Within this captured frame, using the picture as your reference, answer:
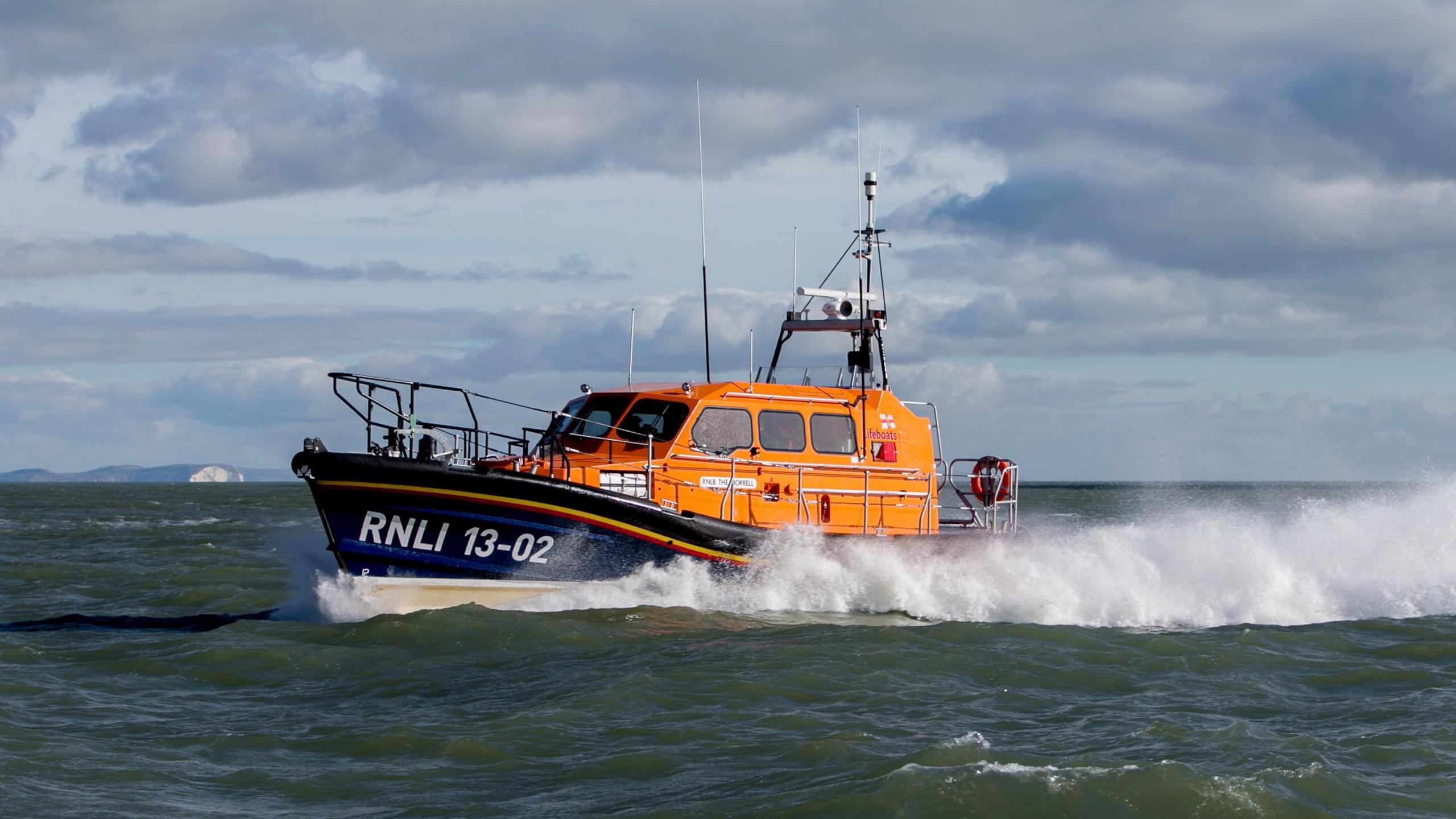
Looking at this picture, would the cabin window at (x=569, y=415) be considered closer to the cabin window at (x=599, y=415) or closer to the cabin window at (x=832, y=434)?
the cabin window at (x=599, y=415)

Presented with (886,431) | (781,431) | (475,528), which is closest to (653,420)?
(781,431)

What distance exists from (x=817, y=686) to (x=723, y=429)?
3.97m

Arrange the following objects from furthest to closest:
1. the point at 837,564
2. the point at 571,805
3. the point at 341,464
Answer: the point at 837,564, the point at 341,464, the point at 571,805

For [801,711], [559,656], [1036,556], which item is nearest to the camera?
[801,711]

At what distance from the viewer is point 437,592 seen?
35.2 ft

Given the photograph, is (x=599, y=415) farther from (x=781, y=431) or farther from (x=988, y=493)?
(x=988, y=493)

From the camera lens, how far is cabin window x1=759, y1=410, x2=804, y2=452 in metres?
12.2

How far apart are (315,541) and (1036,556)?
23.6 ft

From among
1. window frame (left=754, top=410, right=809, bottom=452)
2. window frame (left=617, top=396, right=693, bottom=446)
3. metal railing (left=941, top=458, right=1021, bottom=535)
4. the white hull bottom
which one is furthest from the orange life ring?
the white hull bottom

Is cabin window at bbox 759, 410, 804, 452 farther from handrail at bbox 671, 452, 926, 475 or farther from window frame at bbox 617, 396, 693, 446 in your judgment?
window frame at bbox 617, 396, 693, 446

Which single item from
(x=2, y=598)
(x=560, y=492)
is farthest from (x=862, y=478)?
(x=2, y=598)

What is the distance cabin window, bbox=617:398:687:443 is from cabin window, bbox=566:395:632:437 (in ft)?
0.52

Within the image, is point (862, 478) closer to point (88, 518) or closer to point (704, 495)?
point (704, 495)

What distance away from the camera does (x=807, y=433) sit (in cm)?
1240
